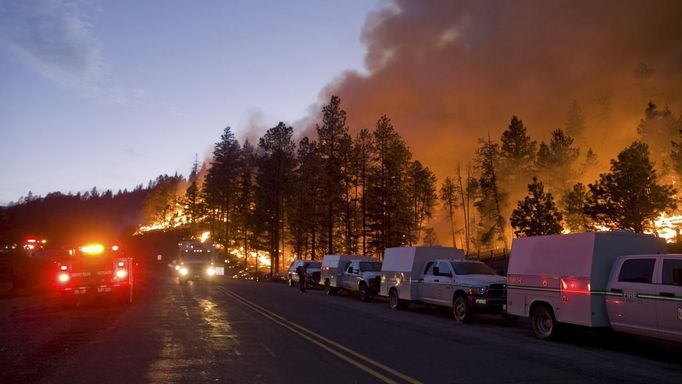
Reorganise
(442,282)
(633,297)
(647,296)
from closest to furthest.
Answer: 1. (647,296)
2. (633,297)
3. (442,282)

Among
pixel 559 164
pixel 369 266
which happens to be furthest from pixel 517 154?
pixel 369 266

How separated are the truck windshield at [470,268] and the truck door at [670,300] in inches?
303

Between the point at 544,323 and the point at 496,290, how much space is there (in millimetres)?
3103

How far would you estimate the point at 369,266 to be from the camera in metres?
27.9

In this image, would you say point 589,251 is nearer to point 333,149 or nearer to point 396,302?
point 396,302

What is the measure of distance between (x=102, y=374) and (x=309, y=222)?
50.9 m

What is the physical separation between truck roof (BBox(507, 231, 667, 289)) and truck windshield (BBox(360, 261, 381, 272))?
47.2 feet

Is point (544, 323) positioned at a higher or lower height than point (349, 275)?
lower

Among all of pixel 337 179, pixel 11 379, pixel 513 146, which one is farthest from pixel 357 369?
pixel 513 146

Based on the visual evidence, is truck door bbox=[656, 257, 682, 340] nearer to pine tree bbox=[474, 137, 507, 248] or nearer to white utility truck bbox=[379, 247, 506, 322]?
white utility truck bbox=[379, 247, 506, 322]

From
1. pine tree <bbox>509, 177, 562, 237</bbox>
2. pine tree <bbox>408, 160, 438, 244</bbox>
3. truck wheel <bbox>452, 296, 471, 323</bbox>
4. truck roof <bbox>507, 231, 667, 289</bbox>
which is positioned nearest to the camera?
truck roof <bbox>507, 231, 667, 289</bbox>

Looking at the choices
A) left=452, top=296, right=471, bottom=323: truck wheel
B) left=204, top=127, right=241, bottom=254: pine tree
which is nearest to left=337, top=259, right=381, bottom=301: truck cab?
left=452, top=296, right=471, bottom=323: truck wheel

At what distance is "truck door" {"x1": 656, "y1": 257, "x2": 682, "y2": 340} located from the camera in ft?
32.3

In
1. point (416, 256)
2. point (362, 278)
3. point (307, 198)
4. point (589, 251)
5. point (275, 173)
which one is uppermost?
point (275, 173)
